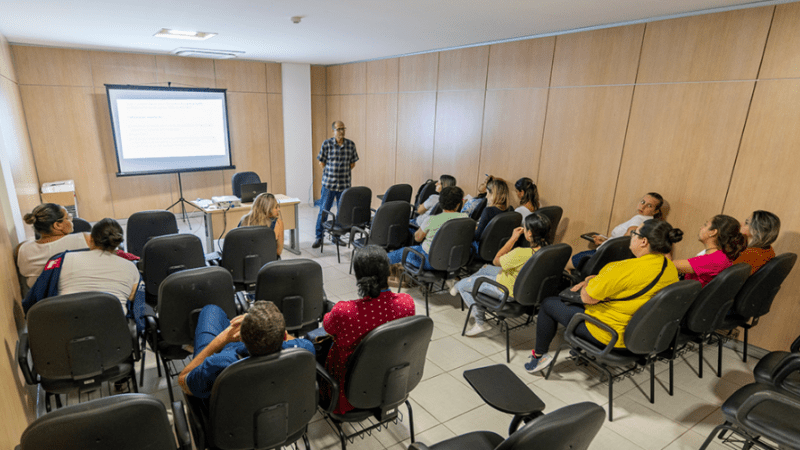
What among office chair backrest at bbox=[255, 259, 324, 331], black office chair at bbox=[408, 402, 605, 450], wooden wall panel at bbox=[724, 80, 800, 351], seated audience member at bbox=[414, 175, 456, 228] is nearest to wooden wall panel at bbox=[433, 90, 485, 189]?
seated audience member at bbox=[414, 175, 456, 228]

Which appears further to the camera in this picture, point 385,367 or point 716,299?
point 716,299

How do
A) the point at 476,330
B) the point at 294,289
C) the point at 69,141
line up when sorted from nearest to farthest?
the point at 294,289
the point at 476,330
the point at 69,141

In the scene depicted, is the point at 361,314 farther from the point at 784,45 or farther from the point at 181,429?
the point at 784,45

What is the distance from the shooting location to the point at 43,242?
9.47ft

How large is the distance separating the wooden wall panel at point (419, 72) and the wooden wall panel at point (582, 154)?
2.12 m

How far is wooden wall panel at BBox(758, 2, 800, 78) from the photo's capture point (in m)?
3.05

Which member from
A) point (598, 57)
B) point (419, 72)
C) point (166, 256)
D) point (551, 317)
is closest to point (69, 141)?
point (166, 256)

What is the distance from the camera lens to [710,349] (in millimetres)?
3637

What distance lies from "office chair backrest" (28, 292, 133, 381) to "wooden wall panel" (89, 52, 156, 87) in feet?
19.0

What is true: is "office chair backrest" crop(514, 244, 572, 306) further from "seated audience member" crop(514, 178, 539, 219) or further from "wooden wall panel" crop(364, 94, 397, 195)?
"wooden wall panel" crop(364, 94, 397, 195)

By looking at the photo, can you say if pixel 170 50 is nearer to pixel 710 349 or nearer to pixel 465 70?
pixel 465 70

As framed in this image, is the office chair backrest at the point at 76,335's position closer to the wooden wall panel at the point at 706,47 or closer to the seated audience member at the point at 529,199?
the seated audience member at the point at 529,199

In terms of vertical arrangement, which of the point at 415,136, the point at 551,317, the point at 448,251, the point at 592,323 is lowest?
the point at 551,317

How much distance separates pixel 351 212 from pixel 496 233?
204cm
